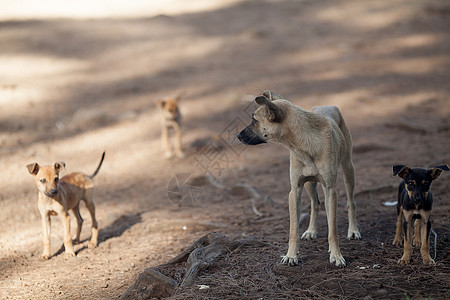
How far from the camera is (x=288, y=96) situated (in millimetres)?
16391

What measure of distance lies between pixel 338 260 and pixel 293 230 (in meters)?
0.62

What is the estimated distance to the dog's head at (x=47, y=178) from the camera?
6.93m

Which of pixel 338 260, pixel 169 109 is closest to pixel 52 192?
pixel 338 260

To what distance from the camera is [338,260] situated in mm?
5414

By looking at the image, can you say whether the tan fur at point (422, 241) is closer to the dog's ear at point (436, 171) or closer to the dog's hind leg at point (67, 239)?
the dog's ear at point (436, 171)

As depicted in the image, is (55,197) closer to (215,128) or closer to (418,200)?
(418,200)

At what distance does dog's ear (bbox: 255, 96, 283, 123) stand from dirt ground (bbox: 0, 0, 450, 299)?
1.74 meters

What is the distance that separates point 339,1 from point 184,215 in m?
21.4

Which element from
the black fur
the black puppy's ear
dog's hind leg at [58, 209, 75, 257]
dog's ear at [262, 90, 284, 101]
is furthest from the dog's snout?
the black puppy's ear

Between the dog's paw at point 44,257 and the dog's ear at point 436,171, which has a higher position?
the dog's ear at point 436,171

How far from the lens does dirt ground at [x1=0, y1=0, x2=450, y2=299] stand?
5.79 metres

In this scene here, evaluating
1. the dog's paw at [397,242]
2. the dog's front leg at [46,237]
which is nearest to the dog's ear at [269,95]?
the dog's paw at [397,242]

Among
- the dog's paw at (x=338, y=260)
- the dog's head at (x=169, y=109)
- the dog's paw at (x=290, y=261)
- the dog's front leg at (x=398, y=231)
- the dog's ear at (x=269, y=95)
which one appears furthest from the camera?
the dog's head at (x=169, y=109)

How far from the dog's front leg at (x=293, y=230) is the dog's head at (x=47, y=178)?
11.8 feet
